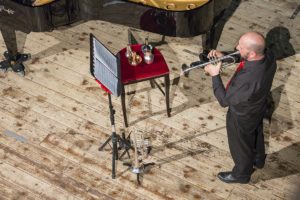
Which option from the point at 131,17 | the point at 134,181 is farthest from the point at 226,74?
the point at 134,181

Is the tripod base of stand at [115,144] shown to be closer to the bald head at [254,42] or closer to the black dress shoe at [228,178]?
the black dress shoe at [228,178]

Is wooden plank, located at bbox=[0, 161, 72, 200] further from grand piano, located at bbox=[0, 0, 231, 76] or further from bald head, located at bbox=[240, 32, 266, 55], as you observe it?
bald head, located at bbox=[240, 32, 266, 55]

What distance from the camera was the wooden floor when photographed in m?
2.90

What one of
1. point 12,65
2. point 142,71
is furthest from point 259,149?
point 12,65

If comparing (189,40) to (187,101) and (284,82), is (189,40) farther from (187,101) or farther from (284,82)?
(284,82)

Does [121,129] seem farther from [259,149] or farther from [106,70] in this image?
[259,149]

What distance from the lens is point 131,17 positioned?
3.19 m

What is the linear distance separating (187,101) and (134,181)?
3.61 ft

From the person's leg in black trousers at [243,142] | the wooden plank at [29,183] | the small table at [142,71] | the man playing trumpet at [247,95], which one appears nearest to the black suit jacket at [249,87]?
the man playing trumpet at [247,95]

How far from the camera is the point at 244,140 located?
2.55 m

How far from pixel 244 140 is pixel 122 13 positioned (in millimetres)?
1718

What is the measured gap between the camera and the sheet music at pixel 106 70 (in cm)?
239

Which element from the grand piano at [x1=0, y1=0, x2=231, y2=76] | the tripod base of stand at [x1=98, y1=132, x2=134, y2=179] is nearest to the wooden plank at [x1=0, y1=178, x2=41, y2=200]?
Answer: the tripod base of stand at [x1=98, y1=132, x2=134, y2=179]

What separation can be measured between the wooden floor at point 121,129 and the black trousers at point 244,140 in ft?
0.80
